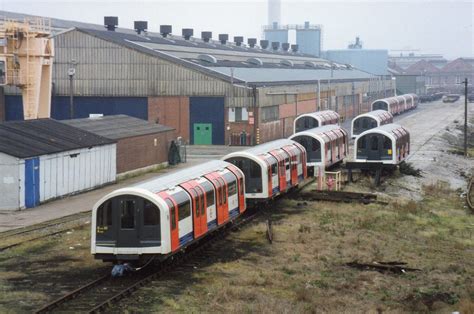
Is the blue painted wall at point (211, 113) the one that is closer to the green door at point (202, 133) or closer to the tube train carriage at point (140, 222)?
the green door at point (202, 133)

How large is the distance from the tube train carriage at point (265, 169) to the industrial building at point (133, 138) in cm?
1176

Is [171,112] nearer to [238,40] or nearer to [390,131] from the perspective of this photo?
[390,131]

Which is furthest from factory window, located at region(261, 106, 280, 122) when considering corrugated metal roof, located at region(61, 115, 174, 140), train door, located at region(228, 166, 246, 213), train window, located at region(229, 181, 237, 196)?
train window, located at region(229, 181, 237, 196)

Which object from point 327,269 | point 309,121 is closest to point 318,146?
point 309,121

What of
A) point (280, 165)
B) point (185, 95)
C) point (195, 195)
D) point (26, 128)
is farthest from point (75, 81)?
point (195, 195)

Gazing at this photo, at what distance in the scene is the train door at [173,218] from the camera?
22781mm

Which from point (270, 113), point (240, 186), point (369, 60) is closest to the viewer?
point (240, 186)

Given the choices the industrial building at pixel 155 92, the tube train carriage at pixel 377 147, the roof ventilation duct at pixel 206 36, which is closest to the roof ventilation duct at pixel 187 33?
the roof ventilation duct at pixel 206 36

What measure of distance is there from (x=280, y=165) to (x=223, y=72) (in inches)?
1583

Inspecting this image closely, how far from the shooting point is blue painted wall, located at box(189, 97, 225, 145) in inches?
2768

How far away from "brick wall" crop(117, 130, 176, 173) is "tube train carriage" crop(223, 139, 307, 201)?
38.4 ft

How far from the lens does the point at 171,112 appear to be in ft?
234

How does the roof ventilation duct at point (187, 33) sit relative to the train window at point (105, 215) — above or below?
above

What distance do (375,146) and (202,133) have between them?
26443 mm
